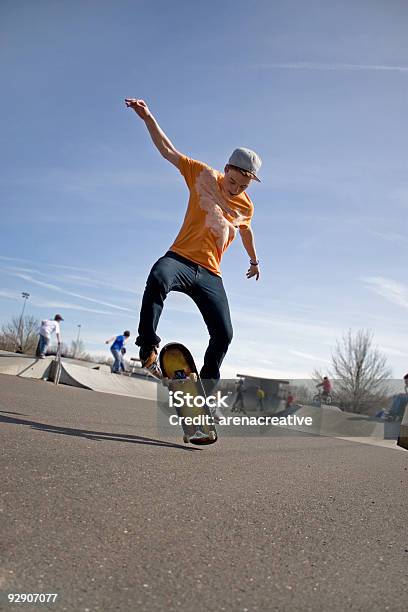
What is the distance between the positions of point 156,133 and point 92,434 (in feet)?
7.85

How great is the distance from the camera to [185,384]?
11.6 feet

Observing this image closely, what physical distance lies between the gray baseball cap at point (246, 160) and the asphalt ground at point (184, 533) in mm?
2372

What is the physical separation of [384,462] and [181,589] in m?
3.56

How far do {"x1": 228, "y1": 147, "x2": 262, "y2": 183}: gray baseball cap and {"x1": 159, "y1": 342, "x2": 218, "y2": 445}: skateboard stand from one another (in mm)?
1549

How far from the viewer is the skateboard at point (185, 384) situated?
3.39 metres

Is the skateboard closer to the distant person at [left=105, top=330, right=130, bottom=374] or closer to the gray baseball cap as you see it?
the gray baseball cap

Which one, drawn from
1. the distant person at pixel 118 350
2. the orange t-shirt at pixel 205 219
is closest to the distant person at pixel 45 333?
the distant person at pixel 118 350

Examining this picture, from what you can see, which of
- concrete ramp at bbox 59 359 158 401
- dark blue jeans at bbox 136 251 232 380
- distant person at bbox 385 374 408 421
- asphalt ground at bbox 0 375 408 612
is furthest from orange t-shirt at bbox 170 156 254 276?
concrete ramp at bbox 59 359 158 401

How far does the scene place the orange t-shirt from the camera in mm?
3959

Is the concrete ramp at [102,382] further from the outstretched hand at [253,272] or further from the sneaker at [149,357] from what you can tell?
the sneaker at [149,357]

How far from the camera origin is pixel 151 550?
4.11 feet

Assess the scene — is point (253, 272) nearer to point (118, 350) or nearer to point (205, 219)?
point (205, 219)

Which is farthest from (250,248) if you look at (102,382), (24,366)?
(102,382)

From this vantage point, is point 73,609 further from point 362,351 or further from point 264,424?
point 362,351
